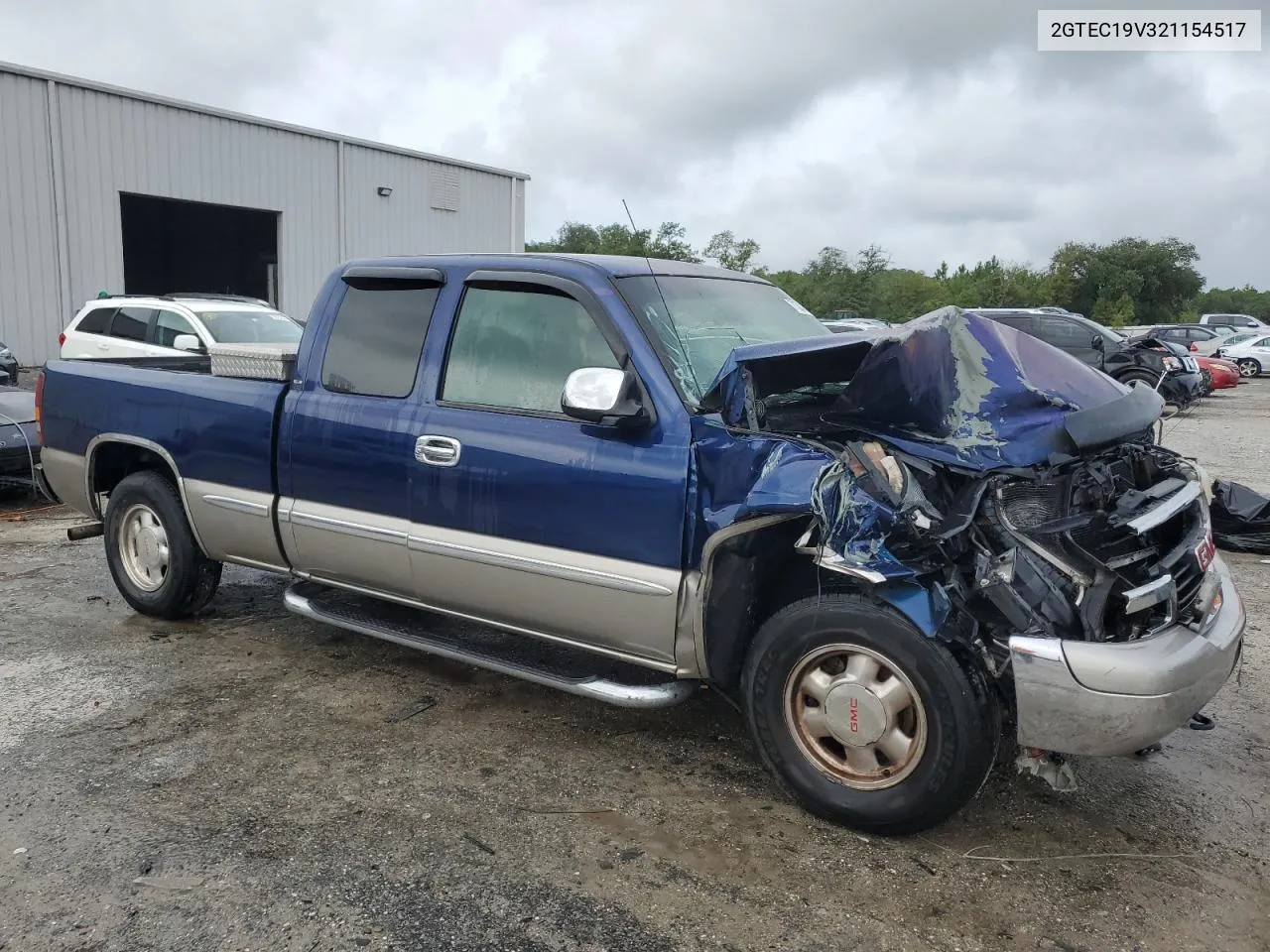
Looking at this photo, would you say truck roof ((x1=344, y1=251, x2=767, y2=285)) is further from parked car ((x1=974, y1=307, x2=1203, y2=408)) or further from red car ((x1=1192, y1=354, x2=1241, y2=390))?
red car ((x1=1192, y1=354, x2=1241, y2=390))

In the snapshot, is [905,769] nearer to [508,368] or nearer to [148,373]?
[508,368]

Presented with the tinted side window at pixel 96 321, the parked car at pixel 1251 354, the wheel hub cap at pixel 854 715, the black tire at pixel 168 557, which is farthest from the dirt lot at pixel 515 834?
the parked car at pixel 1251 354

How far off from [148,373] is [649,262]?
9.07 ft

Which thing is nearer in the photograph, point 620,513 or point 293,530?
point 620,513

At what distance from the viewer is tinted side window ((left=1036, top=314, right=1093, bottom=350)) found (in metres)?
17.3

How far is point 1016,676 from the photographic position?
2777 millimetres

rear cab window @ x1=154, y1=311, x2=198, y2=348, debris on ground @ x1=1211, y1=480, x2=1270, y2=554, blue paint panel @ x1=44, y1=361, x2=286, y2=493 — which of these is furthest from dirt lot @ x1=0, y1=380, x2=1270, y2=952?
rear cab window @ x1=154, y1=311, x2=198, y2=348

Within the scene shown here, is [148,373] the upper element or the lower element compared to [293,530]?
upper

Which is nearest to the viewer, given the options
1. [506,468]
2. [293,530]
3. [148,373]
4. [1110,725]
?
[1110,725]

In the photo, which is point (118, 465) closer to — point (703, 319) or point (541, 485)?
point (541, 485)

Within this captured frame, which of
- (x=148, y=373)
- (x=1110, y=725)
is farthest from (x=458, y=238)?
(x=1110, y=725)

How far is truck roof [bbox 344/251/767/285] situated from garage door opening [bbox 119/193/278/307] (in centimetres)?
2287

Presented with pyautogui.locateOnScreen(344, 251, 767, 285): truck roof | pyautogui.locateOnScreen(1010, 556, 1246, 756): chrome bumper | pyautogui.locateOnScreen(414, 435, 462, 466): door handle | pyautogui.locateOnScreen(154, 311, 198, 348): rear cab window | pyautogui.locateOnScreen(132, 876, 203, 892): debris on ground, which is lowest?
pyautogui.locateOnScreen(132, 876, 203, 892): debris on ground

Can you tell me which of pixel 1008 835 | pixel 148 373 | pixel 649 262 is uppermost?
pixel 649 262
